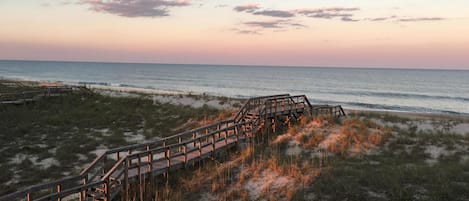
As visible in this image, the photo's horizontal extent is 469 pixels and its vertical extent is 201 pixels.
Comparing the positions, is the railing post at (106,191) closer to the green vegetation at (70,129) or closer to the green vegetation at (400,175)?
the green vegetation at (70,129)

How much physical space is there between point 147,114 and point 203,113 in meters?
4.64

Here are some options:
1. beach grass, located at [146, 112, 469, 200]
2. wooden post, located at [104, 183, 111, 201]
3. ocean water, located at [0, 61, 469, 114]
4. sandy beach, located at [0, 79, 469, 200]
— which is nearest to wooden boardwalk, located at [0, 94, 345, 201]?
wooden post, located at [104, 183, 111, 201]

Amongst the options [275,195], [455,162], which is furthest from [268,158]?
[455,162]

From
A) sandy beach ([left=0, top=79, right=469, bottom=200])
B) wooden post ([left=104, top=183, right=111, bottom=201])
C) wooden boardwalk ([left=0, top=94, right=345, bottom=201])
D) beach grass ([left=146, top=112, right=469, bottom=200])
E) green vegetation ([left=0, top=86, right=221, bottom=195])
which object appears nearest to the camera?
wooden boardwalk ([left=0, top=94, right=345, bottom=201])

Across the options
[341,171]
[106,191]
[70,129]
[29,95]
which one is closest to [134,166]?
[106,191]

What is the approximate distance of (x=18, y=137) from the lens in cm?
1945

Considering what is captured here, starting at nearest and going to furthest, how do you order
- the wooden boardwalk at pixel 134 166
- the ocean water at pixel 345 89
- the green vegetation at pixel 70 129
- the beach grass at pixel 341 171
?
the wooden boardwalk at pixel 134 166 → the beach grass at pixel 341 171 → the green vegetation at pixel 70 129 → the ocean water at pixel 345 89

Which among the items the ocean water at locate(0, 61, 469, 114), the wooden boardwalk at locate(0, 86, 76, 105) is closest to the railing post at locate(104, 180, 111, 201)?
the wooden boardwalk at locate(0, 86, 76, 105)

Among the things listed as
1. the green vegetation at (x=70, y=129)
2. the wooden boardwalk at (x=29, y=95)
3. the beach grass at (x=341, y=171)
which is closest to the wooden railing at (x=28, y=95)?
the wooden boardwalk at (x=29, y=95)

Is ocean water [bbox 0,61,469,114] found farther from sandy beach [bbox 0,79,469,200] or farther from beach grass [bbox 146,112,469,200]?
beach grass [bbox 146,112,469,200]

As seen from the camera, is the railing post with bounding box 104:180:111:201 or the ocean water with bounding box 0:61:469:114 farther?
the ocean water with bounding box 0:61:469:114

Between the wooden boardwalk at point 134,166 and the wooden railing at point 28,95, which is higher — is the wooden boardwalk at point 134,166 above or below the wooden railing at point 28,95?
below

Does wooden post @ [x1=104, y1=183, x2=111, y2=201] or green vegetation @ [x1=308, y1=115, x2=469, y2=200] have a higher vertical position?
green vegetation @ [x1=308, y1=115, x2=469, y2=200]

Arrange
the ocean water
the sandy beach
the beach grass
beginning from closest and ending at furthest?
1. the beach grass
2. the sandy beach
3. the ocean water
